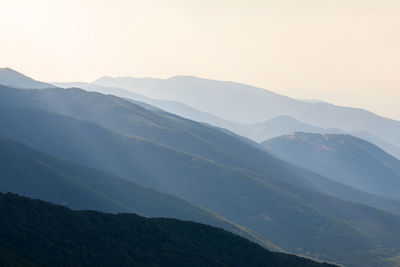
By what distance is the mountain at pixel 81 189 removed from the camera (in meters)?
154

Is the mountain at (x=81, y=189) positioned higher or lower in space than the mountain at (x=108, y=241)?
lower

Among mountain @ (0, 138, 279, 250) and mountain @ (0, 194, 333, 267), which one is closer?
mountain @ (0, 194, 333, 267)

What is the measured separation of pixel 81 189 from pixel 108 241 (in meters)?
92.8

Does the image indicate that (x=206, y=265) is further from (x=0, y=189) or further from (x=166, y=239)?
(x=0, y=189)

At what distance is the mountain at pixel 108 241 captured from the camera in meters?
64.4

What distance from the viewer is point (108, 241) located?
245 ft

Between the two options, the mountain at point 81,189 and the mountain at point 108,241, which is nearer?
the mountain at point 108,241

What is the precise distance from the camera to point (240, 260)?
85.4 m

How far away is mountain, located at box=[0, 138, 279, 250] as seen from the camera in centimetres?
15412

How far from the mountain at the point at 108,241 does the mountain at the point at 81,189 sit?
7148cm

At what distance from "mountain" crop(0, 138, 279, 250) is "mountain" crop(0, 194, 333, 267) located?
7148 cm

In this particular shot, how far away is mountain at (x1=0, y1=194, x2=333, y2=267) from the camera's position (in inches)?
2537

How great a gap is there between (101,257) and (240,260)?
26008mm

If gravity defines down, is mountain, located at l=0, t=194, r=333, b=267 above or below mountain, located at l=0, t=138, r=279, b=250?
above
